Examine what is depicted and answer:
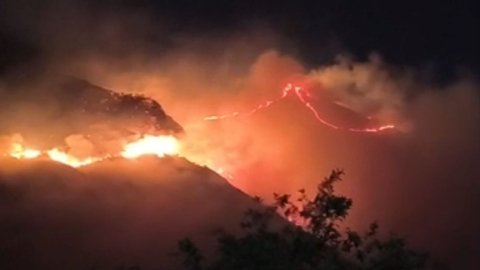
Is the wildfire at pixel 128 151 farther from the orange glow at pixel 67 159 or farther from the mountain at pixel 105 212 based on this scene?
the mountain at pixel 105 212

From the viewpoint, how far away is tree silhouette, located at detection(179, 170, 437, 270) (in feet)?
45.8

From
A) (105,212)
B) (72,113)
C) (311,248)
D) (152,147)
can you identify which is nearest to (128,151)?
(152,147)

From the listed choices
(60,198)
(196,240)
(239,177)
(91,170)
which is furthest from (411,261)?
(239,177)

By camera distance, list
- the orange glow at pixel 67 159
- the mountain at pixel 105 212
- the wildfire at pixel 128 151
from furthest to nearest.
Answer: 1. the orange glow at pixel 67 159
2. the wildfire at pixel 128 151
3. the mountain at pixel 105 212

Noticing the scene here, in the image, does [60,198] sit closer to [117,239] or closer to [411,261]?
[117,239]

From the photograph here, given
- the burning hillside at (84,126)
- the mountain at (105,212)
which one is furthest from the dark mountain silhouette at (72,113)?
the mountain at (105,212)

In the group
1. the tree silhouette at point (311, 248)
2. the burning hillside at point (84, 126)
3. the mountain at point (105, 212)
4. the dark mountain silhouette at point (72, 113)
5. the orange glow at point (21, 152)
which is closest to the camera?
the tree silhouette at point (311, 248)

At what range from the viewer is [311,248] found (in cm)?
1416

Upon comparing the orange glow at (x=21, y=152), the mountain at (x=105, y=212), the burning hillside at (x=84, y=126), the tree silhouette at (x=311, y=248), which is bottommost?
the tree silhouette at (x=311, y=248)

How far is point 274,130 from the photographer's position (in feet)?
127

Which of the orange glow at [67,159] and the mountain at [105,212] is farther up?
the orange glow at [67,159]

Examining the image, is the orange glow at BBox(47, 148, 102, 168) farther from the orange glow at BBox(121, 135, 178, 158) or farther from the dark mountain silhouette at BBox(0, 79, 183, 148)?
the orange glow at BBox(121, 135, 178, 158)

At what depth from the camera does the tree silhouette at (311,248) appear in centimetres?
1395

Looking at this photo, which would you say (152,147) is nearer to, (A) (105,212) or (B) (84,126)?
(B) (84,126)
